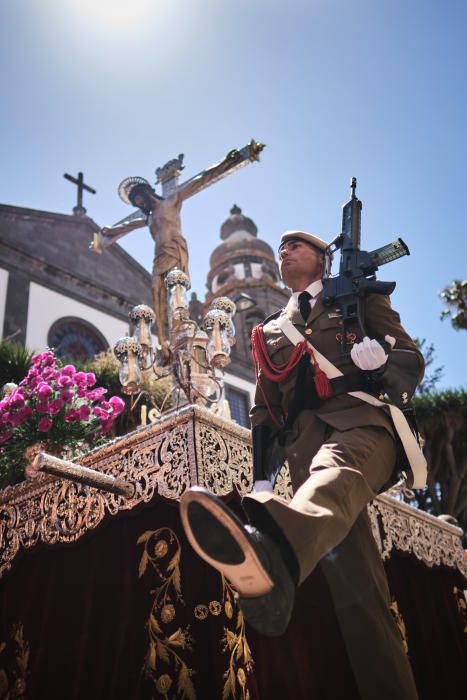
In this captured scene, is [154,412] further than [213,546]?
Yes

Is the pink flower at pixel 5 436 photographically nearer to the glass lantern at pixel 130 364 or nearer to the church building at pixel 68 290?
the glass lantern at pixel 130 364

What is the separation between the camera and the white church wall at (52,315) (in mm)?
14853

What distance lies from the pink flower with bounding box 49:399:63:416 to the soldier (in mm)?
2212

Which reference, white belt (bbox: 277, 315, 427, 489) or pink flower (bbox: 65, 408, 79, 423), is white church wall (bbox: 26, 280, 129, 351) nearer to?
pink flower (bbox: 65, 408, 79, 423)

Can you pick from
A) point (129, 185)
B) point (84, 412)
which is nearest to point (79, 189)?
point (129, 185)

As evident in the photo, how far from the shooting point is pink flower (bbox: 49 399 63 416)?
16.3ft

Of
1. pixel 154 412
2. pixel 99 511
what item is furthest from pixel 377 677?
pixel 154 412

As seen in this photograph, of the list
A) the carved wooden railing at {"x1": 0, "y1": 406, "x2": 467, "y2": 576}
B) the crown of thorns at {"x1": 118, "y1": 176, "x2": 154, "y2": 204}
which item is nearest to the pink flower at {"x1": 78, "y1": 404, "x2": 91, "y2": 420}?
the carved wooden railing at {"x1": 0, "y1": 406, "x2": 467, "y2": 576}

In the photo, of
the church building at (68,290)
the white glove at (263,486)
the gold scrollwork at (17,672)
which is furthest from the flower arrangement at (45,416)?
the church building at (68,290)

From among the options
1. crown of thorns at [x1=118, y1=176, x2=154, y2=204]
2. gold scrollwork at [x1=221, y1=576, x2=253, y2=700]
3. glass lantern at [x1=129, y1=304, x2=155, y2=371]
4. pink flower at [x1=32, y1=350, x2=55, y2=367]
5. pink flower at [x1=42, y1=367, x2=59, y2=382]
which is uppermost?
crown of thorns at [x1=118, y1=176, x2=154, y2=204]

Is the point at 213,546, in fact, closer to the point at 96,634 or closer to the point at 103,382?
the point at 96,634

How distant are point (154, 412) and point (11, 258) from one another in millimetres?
12562

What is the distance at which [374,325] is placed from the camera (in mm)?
3084

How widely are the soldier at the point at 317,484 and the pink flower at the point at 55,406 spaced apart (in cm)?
221
